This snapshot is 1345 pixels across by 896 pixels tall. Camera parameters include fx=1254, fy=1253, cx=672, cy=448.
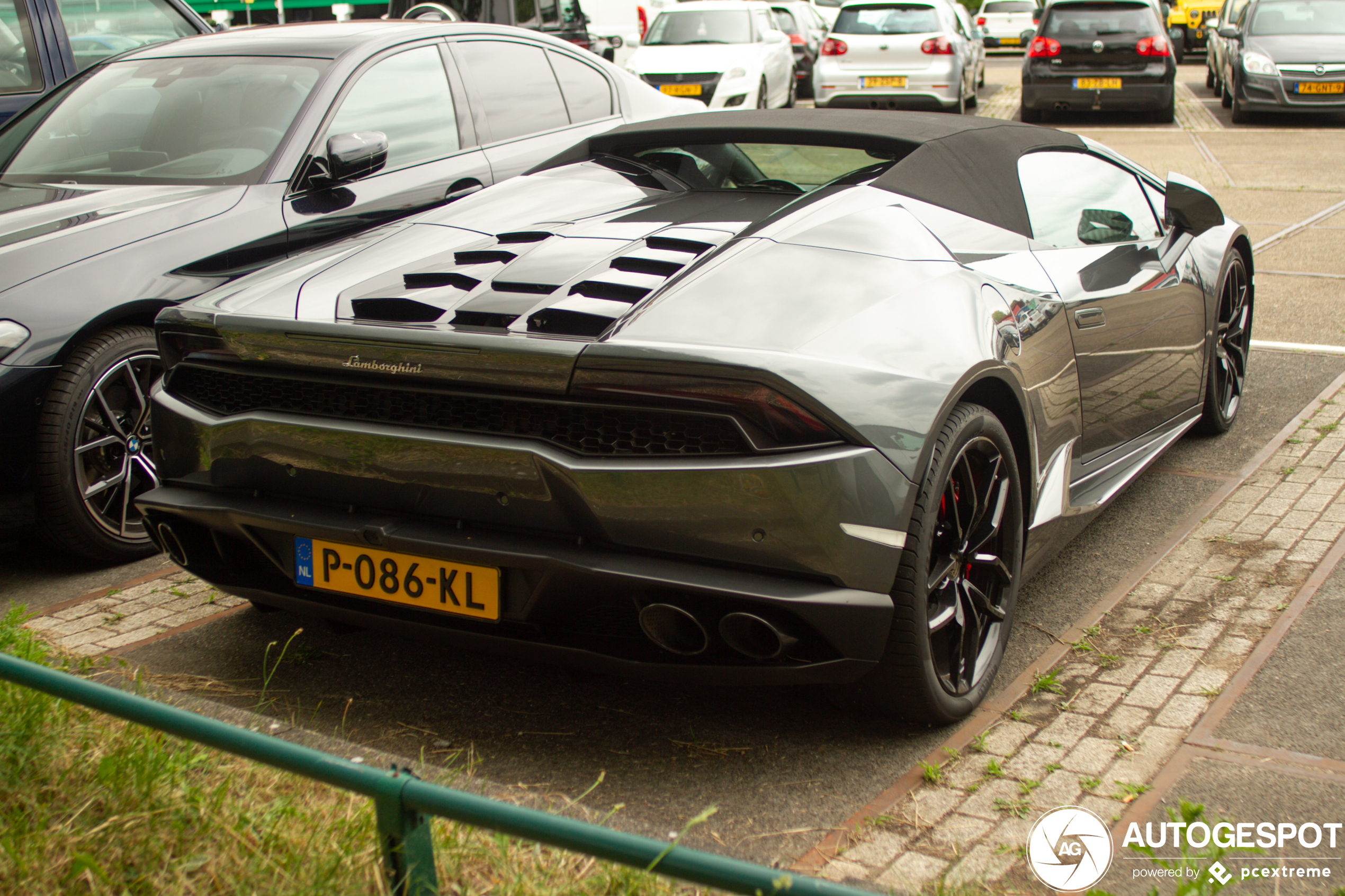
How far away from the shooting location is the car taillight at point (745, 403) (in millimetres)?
2430

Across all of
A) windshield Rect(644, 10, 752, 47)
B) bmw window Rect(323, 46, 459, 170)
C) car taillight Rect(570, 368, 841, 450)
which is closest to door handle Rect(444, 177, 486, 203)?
bmw window Rect(323, 46, 459, 170)

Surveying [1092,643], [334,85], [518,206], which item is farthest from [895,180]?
[334,85]

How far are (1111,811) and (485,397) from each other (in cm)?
152

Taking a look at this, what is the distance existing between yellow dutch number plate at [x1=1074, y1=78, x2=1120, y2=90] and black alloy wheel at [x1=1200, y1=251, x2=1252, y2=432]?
10997 mm

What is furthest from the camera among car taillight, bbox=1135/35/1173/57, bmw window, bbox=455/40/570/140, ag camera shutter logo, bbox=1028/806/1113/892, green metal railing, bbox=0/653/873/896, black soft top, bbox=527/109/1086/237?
car taillight, bbox=1135/35/1173/57

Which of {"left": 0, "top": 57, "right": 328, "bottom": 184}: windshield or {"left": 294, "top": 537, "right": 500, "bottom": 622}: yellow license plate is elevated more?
{"left": 0, "top": 57, "right": 328, "bottom": 184}: windshield

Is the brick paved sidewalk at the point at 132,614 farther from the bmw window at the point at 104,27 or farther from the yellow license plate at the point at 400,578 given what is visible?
the bmw window at the point at 104,27

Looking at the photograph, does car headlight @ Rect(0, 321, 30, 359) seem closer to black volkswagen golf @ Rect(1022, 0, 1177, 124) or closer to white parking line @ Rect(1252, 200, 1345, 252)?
white parking line @ Rect(1252, 200, 1345, 252)

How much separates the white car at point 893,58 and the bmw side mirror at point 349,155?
12046mm

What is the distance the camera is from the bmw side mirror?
4.49 m

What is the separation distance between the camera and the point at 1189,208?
446 cm

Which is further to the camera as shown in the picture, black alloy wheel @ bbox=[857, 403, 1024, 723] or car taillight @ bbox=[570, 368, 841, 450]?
black alloy wheel @ bbox=[857, 403, 1024, 723]

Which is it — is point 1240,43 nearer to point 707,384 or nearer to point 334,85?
point 334,85

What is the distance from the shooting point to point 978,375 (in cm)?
278
